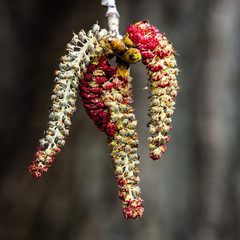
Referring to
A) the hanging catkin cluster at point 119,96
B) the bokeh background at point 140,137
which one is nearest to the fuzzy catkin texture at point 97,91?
the hanging catkin cluster at point 119,96

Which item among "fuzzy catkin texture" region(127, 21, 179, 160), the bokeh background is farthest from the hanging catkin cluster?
the bokeh background

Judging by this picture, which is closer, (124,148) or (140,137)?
(124,148)

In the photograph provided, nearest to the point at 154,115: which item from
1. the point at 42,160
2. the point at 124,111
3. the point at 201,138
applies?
the point at 124,111

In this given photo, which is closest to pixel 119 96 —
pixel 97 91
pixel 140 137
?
pixel 97 91

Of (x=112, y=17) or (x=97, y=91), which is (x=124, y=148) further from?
(x=112, y=17)

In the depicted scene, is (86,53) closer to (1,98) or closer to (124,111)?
(124,111)

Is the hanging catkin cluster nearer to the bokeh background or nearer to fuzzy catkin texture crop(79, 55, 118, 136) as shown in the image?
fuzzy catkin texture crop(79, 55, 118, 136)
